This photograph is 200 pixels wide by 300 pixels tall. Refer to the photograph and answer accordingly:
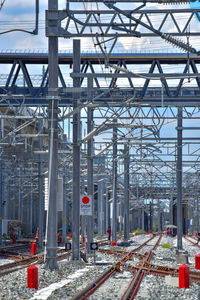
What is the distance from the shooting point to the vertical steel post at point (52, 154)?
19.2 meters

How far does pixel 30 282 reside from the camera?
15062 mm

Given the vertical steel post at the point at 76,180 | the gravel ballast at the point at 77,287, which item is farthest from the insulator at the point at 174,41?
the gravel ballast at the point at 77,287

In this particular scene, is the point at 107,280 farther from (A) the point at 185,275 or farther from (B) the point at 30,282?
(B) the point at 30,282

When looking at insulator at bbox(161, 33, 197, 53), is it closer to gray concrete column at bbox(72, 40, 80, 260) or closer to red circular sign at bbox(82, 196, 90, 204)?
gray concrete column at bbox(72, 40, 80, 260)

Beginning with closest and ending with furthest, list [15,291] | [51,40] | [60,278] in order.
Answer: [15,291]
[60,278]
[51,40]

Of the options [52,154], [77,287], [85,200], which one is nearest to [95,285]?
[77,287]

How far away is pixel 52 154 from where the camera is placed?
65.5 ft

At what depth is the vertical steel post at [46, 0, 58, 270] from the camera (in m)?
19.2

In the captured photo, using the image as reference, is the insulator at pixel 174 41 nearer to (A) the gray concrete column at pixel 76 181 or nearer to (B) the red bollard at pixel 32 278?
(A) the gray concrete column at pixel 76 181

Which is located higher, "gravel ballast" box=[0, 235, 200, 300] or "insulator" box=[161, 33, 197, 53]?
"insulator" box=[161, 33, 197, 53]

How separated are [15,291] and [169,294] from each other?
3.91 meters

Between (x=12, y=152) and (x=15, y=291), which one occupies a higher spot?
(x=12, y=152)

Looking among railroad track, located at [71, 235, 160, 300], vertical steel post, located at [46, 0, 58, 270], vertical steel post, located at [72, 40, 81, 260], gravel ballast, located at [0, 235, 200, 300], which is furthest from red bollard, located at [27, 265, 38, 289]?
vertical steel post, located at [72, 40, 81, 260]

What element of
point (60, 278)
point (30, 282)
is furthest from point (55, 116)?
point (30, 282)
